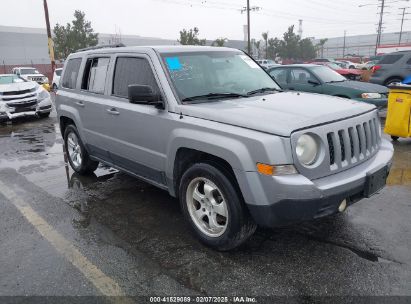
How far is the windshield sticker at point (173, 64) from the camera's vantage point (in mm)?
4031

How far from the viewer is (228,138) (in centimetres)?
318

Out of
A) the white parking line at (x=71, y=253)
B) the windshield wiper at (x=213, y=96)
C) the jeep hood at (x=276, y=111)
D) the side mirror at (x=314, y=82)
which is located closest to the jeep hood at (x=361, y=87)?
the side mirror at (x=314, y=82)

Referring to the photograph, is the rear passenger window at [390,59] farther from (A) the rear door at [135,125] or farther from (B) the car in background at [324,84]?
(A) the rear door at [135,125]

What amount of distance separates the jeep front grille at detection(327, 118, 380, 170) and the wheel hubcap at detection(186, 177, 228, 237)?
1.02 m

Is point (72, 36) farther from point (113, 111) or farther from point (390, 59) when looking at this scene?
point (113, 111)

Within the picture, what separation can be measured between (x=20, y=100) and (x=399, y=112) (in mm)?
10341

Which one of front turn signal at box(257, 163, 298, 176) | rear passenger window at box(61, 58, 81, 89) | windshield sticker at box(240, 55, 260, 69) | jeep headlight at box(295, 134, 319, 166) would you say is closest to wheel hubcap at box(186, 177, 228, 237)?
front turn signal at box(257, 163, 298, 176)

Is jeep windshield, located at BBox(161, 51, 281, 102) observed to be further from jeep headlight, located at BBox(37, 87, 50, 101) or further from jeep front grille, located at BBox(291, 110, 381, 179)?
jeep headlight, located at BBox(37, 87, 50, 101)

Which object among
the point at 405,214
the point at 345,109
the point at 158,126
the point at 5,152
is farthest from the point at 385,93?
the point at 5,152

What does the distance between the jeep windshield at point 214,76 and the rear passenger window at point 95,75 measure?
1.12 m

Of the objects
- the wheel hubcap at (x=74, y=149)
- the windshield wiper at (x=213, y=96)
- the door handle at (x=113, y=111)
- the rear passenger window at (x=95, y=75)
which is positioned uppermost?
the rear passenger window at (x=95, y=75)

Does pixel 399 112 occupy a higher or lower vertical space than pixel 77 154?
higher

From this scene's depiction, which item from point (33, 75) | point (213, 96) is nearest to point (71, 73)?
point (213, 96)

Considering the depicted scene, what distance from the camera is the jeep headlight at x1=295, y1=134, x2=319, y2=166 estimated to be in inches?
120
